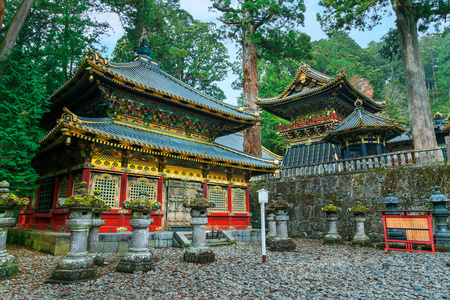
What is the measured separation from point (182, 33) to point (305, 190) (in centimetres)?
2590

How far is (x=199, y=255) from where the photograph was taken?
7.29 m

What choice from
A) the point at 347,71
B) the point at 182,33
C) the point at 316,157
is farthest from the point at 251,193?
the point at 347,71

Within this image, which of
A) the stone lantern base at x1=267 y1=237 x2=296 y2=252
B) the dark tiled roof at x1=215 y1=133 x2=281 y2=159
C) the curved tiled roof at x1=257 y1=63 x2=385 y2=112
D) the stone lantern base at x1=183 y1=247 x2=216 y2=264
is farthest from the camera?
the dark tiled roof at x1=215 y1=133 x2=281 y2=159

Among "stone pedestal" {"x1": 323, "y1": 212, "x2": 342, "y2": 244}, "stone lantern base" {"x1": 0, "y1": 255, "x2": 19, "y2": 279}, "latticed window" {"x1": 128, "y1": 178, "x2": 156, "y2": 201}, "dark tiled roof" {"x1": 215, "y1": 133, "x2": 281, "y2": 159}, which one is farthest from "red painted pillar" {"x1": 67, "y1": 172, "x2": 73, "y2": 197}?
"dark tiled roof" {"x1": 215, "y1": 133, "x2": 281, "y2": 159}

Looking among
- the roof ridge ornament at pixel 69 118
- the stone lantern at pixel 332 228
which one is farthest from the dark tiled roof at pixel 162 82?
the stone lantern at pixel 332 228

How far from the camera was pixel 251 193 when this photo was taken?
19.0m

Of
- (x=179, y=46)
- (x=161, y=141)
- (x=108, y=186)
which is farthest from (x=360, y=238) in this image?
(x=179, y=46)

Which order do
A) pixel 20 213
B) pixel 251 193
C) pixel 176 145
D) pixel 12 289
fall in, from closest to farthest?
pixel 12 289, pixel 176 145, pixel 20 213, pixel 251 193

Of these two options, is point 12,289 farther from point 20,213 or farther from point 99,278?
point 20,213

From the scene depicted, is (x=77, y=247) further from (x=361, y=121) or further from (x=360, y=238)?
(x=361, y=121)

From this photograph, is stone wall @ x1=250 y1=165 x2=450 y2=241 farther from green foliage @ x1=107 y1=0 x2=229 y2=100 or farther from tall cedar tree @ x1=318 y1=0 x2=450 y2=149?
green foliage @ x1=107 y1=0 x2=229 y2=100

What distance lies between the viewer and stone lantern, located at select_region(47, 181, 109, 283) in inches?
209

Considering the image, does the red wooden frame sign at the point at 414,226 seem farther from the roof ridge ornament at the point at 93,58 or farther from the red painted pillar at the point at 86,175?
the roof ridge ornament at the point at 93,58

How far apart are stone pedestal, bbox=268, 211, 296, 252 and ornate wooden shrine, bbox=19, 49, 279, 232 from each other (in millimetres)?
4217
